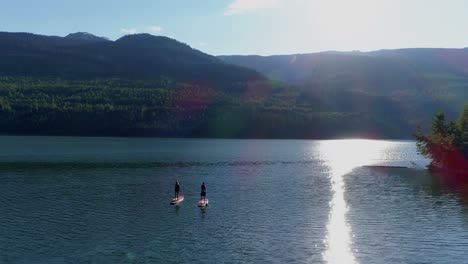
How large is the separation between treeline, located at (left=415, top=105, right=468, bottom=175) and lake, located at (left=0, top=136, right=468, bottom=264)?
48.9 feet

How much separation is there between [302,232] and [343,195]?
108 ft

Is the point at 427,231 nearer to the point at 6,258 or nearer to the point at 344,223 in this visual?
the point at 344,223

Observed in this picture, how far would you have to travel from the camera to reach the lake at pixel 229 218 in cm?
4738

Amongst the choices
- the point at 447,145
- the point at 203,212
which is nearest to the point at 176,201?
the point at 203,212

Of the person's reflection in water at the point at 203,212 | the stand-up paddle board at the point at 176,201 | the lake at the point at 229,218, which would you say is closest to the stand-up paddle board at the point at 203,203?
the lake at the point at 229,218

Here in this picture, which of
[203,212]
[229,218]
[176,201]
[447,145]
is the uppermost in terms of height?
[447,145]

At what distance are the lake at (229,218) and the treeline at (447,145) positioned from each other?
1490 centimetres

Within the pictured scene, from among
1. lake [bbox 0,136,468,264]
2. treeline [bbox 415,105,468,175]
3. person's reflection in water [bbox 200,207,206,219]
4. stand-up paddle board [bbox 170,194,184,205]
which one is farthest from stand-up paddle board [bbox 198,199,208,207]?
treeline [bbox 415,105,468,175]

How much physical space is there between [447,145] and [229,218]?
86.1m

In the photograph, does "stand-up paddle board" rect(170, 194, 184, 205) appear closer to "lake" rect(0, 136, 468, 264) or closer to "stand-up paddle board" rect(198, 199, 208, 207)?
"lake" rect(0, 136, 468, 264)

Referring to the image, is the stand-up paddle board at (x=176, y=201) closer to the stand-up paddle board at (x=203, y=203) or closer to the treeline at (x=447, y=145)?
the stand-up paddle board at (x=203, y=203)

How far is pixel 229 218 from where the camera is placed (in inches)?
2530

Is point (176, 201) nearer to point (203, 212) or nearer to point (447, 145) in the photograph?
point (203, 212)

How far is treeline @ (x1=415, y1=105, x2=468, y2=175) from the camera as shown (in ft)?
419
